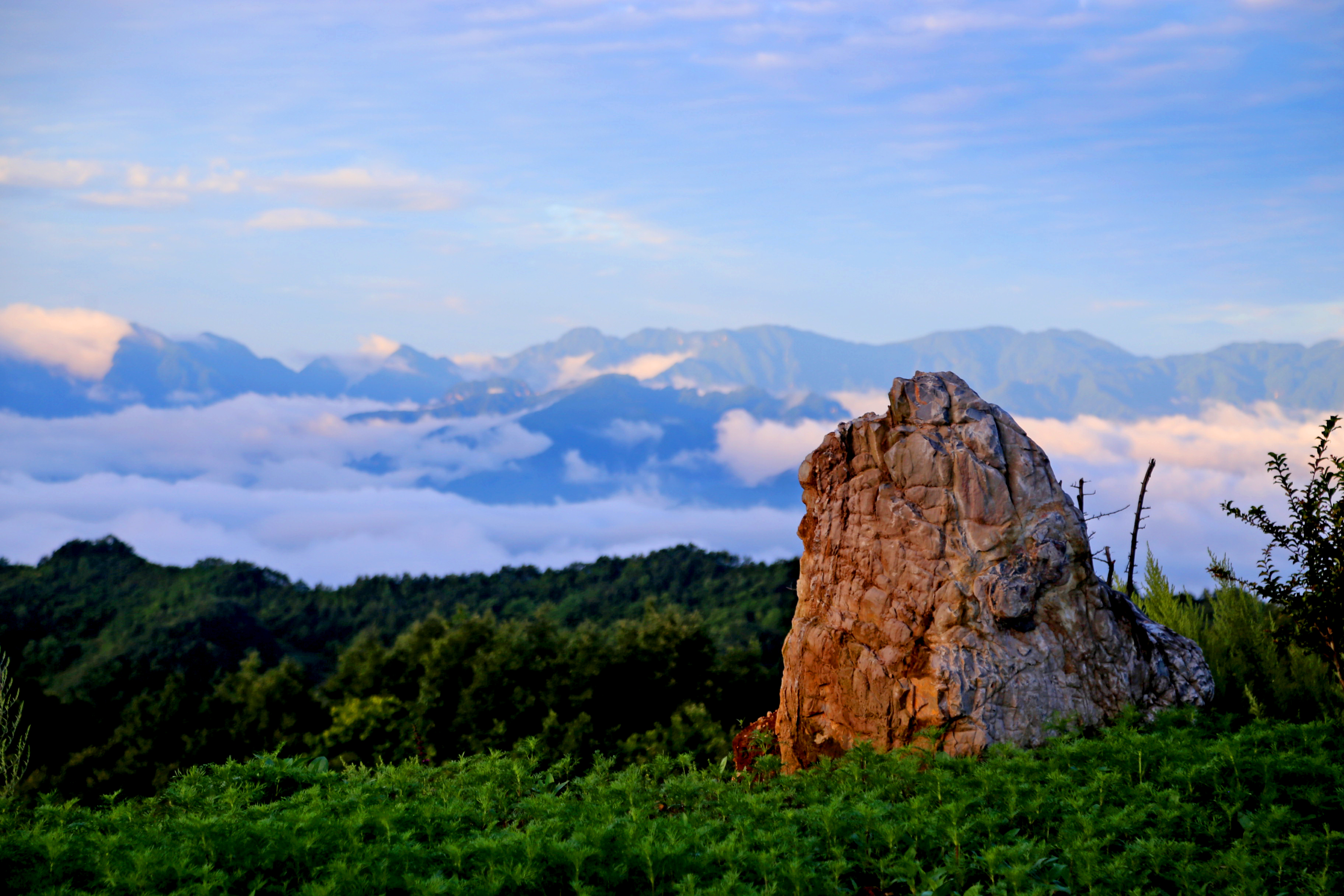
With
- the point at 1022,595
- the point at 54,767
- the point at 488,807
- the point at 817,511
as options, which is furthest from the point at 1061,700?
the point at 54,767

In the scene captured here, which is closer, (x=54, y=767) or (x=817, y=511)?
(x=817, y=511)

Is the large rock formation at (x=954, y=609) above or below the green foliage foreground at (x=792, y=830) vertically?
above

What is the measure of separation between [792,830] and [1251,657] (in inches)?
269

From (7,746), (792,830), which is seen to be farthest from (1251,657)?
(7,746)

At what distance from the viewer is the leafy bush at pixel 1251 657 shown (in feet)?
28.3

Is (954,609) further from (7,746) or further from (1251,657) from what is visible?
(7,746)

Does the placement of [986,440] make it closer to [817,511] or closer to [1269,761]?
[817,511]

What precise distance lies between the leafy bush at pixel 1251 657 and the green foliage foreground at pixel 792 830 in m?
1.77

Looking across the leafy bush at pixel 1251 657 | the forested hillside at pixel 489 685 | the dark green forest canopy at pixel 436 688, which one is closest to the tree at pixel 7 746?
the forested hillside at pixel 489 685

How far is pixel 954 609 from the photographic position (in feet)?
25.8

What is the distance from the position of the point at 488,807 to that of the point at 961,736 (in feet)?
11.9

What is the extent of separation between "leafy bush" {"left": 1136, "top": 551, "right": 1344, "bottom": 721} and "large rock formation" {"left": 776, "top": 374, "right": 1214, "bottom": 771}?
93cm

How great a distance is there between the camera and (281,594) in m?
35.8

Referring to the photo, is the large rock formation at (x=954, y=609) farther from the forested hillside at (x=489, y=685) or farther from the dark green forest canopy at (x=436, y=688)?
the dark green forest canopy at (x=436, y=688)
